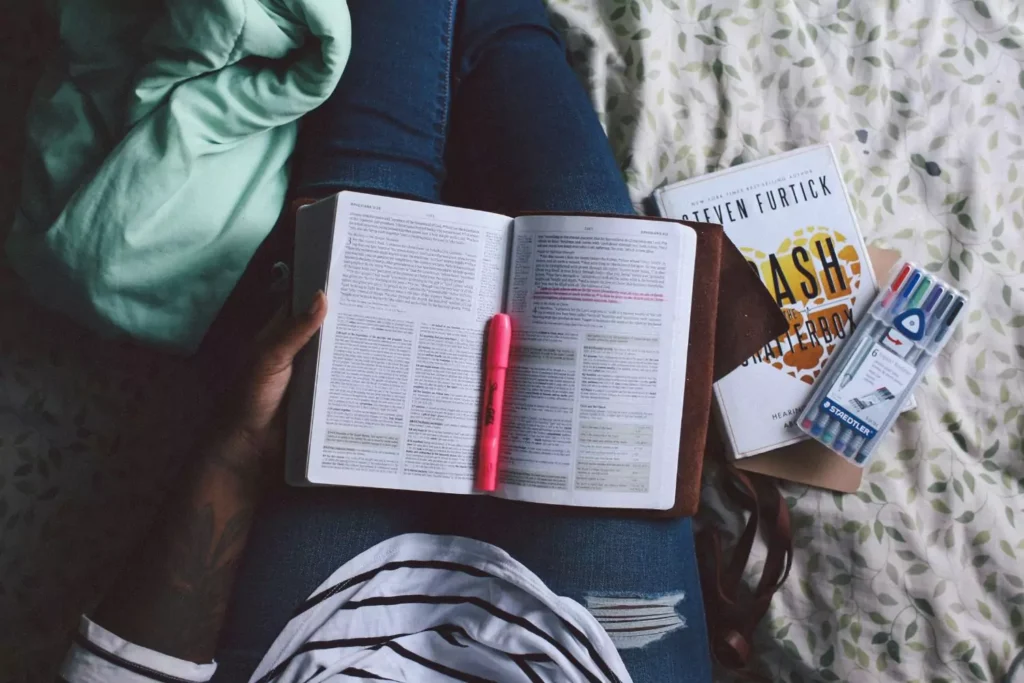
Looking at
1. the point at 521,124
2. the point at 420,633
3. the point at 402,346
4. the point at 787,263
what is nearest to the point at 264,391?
the point at 402,346

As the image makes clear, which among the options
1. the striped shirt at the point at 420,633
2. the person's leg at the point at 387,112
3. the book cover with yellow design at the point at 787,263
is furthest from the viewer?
the book cover with yellow design at the point at 787,263

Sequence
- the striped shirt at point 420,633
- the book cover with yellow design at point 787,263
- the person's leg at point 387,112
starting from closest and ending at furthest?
1. the striped shirt at point 420,633
2. the person's leg at point 387,112
3. the book cover with yellow design at point 787,263

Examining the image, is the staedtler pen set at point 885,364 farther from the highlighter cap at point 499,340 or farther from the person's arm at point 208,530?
the person's arm at point 208,530

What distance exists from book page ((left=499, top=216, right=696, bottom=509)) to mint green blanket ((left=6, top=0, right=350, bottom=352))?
0.78 feet

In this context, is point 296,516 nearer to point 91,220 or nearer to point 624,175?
point 91,220

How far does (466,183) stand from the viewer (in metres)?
0.76

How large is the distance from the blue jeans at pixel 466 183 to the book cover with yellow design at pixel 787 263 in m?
0.14

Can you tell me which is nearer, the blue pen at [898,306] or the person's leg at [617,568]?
the person's leg at [617,568]

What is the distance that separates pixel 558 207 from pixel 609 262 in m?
0.11

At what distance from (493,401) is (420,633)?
19 centimetres

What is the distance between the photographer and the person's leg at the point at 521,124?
0.68m

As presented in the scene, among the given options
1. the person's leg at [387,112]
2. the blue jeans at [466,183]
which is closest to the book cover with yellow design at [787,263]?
the blue jeans at [466,183]

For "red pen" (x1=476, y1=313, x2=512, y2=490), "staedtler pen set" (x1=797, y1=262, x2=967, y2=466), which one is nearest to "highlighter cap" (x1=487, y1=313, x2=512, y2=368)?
"red pen" (x1=476, y1=313, x2=512, y2=490)

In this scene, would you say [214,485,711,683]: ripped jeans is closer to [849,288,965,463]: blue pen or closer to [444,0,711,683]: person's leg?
[444,0,711,683]: person's leg
